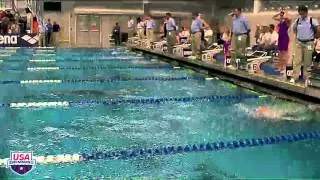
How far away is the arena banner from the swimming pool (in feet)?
39.4

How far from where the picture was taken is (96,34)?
1102 inches

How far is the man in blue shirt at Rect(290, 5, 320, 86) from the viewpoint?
27.0 feet

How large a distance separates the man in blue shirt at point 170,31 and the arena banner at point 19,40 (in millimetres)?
7977

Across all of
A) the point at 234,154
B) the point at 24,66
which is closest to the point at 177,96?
the point at 234,154

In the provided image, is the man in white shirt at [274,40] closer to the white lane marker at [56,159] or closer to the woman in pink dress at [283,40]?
the woman in pink dress at [283,40]

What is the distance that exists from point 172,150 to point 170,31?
1165 cm

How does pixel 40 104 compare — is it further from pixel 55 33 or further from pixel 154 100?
pixel 55 33

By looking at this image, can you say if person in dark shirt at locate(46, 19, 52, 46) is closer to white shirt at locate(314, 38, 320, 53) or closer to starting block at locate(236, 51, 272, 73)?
starting block at locate(236, 51, 272, 73)

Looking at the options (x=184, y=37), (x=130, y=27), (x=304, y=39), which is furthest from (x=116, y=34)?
(x=304, y=39)

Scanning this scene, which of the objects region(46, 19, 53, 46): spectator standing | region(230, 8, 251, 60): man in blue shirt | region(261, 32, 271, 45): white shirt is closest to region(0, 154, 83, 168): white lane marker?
region(230, 8, 251, 60): man in blue shirt

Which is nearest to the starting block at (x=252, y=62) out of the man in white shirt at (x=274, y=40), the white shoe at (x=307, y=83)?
the man in white shirt at (x=274, y=40)

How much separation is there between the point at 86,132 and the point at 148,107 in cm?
178

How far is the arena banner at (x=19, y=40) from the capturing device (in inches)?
877

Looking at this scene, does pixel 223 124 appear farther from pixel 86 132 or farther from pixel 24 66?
pixel 24 66
